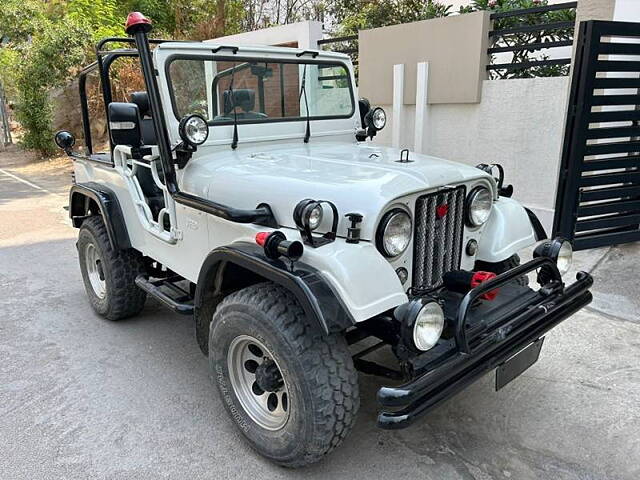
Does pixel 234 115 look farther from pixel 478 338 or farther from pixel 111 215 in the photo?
pixel 478 338

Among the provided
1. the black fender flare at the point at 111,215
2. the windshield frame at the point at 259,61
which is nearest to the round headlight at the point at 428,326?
the windshield frame at the point at 259,61

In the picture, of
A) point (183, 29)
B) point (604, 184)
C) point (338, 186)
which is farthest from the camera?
point (183, 29)

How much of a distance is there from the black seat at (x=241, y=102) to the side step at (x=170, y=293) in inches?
47.0

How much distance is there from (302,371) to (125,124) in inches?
85.5

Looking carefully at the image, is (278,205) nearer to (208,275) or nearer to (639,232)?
(208,275)

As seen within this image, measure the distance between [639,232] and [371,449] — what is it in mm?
4669

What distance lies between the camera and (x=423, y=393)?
2.13 meters

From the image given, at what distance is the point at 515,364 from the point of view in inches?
101

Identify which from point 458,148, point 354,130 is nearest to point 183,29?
point 458,148

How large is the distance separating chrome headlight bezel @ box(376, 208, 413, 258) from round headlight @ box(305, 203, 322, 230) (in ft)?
0.96

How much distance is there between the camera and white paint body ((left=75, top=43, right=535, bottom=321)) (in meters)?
2.33

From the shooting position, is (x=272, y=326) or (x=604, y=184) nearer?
(x=272, y=326)

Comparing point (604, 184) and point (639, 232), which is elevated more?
point (604, 184)

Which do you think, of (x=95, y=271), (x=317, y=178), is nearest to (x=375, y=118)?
(x=317, y=178)
